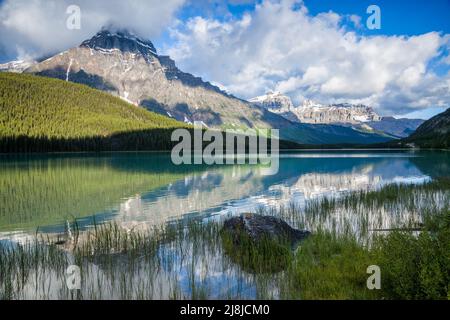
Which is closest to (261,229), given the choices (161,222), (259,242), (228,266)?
(259,242)

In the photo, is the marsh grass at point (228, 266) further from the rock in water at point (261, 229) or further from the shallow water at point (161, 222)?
the rock in water at point (261, 229)

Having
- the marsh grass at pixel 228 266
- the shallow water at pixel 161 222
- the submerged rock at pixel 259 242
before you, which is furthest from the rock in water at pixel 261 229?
the shallow water at pixel 161 222

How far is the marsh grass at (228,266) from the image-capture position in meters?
10.7

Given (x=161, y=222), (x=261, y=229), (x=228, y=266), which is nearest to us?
(x=228, y=266)

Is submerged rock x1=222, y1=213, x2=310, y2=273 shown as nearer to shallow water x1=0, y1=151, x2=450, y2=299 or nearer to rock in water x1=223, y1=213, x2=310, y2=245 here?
rock in water x1=223, y1=213, x2=310, y2=245

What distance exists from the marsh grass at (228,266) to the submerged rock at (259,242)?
0.22 feet

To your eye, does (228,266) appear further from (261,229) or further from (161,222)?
(161,222)

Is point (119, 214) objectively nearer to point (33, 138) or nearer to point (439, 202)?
point (439, 202)

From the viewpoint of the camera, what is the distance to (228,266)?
48.8ft

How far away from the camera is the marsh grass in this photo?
Answer: 1066cm

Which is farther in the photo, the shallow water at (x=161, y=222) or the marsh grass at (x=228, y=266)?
the shallow water at (x=161, y=222)

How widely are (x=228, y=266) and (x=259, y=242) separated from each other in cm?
223

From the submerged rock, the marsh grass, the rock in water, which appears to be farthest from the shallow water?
the rock in water
